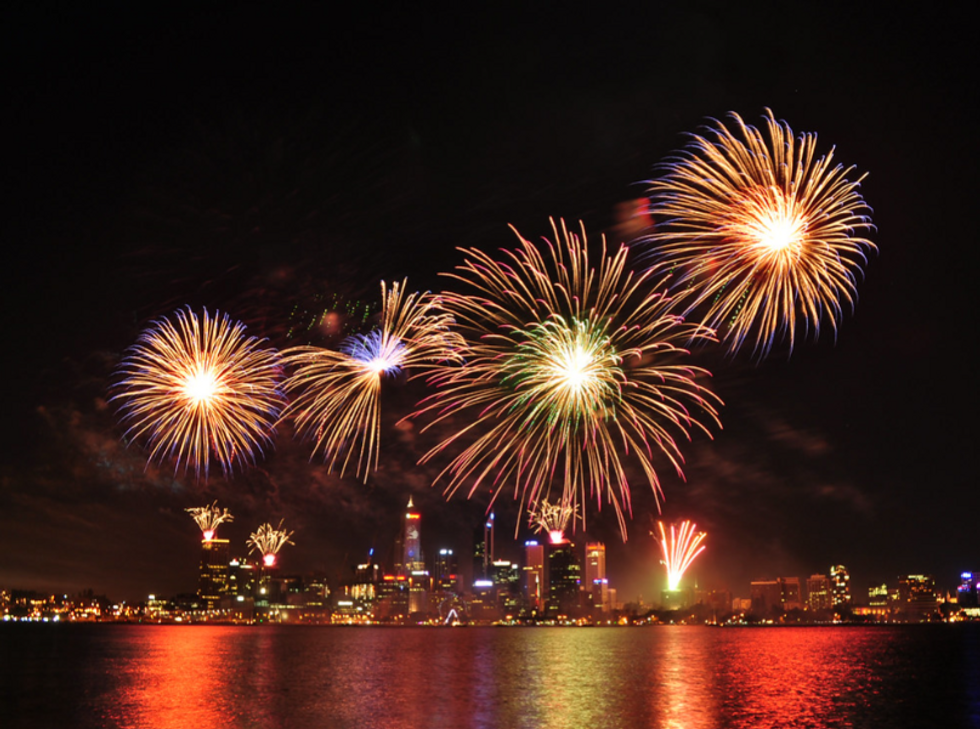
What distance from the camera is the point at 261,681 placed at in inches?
2045

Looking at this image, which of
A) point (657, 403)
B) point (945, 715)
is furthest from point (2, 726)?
point (945, 715)

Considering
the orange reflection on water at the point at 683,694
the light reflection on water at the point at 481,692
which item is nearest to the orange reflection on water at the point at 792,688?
the light reflection on water at the point at 481,692

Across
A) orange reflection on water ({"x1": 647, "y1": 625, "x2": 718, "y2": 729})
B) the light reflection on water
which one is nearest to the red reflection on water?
the light reflection on water

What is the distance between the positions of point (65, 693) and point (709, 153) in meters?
42.9

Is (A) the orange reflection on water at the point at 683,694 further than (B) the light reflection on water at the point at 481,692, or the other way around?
(B) the light reflection on water at the point at 481,692

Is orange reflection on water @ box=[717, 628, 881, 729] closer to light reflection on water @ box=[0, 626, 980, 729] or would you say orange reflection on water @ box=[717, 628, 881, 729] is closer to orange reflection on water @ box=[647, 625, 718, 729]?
light reflection on water @ box=[0, 626, 980, 729]

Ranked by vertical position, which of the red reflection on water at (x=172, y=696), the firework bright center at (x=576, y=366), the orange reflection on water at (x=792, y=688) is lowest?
the orange reflection on water at (x=792, y=688)

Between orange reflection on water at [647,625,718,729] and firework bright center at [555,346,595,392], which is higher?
firework bright center at [555,346,595,392]

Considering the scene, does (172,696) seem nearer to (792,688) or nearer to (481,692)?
(481,692)

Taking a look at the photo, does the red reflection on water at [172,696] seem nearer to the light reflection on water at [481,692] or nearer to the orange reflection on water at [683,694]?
the light reflection on water at [481,692]

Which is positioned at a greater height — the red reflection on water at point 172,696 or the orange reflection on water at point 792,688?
the red reflection on water at point 172,696

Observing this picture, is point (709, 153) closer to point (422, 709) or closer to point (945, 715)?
point (422, 709)

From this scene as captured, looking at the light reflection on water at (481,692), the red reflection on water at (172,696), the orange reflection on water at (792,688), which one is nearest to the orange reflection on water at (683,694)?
the light reflection on water at (481,692)

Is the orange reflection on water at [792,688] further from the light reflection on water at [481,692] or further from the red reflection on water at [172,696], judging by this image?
the red reflection on water at [172,696]
